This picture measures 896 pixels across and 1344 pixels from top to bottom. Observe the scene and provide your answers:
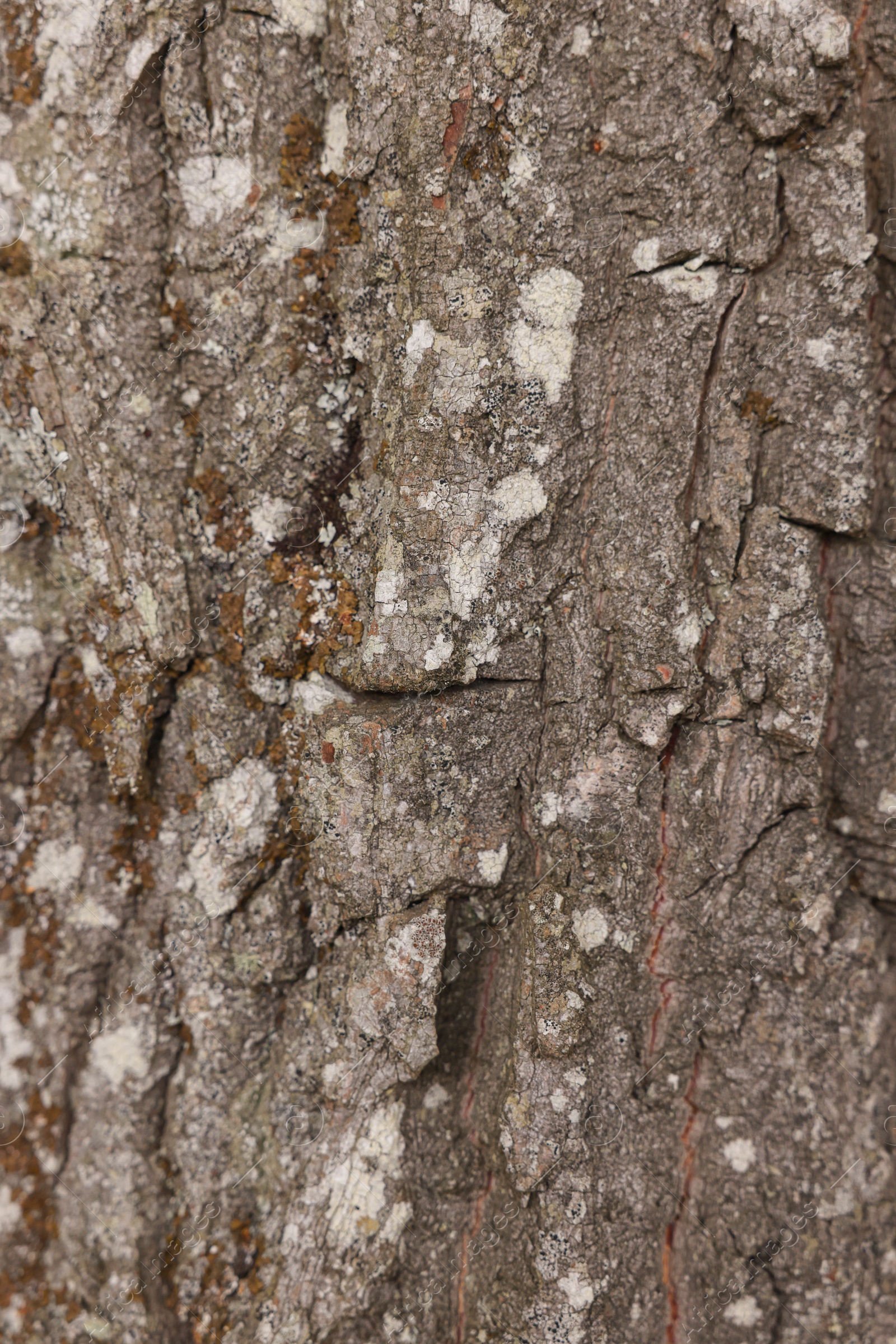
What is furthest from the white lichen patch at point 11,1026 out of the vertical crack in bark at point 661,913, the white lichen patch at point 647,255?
the white lichen patch at point 647,255

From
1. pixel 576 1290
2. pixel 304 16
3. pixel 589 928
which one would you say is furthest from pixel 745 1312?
pixel 304 16

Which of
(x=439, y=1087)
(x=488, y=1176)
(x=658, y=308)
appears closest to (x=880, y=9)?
(x=658, y=308)

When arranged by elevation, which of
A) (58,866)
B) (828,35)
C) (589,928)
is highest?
(828,35)

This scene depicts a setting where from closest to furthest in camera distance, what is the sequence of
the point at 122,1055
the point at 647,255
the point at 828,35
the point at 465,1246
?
the point at 828,35
the point at 647,255
the point at 465,1246
the point at 122,1055

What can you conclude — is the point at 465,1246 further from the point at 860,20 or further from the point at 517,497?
the point at 860,20

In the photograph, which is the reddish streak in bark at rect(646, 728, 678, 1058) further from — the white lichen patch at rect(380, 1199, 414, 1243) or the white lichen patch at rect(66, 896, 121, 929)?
the white lichen patch at rect(66, 896, 121, 929)

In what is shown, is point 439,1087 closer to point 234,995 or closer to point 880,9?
point 234,995

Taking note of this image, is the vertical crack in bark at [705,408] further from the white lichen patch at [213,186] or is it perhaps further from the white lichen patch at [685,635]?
the white lichen patch at [213,186]
